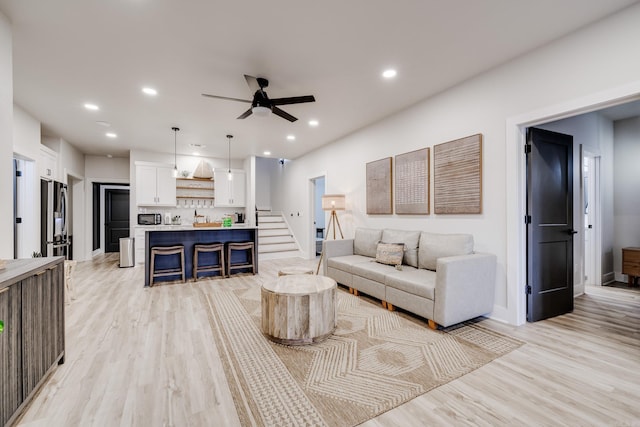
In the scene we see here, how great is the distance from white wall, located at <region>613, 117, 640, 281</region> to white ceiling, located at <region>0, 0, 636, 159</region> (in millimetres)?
3467

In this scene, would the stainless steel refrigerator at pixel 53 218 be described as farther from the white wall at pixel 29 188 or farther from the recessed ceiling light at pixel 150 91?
the recessed ceiling light at pixel 150 91

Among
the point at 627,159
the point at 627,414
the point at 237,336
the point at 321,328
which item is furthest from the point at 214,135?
the point at 627,159

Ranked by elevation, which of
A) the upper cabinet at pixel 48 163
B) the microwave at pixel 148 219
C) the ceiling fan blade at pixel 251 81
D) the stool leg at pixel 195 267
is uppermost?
the ceiling fan blade at pixel 251 81

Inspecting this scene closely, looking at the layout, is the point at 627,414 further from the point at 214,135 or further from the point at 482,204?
the point at 214,135

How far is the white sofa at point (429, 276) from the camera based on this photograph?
2727 mm

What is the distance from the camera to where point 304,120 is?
4836 millimetres

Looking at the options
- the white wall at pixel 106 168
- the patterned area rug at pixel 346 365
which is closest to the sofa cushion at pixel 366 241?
the patterned area rug at pixel 346 365

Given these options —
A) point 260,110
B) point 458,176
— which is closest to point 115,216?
point 260,110

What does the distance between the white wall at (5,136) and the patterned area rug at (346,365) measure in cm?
192

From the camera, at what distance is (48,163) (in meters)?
5.22

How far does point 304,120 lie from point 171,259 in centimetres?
345

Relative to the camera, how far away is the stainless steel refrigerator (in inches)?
193

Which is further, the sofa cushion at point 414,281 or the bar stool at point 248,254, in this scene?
the bar stool at point 248,254

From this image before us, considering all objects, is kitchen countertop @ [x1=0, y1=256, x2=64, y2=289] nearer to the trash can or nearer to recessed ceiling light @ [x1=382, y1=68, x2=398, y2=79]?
recessed ceiling light @ [x1=382, y1=68, x2=398, y2=79]
